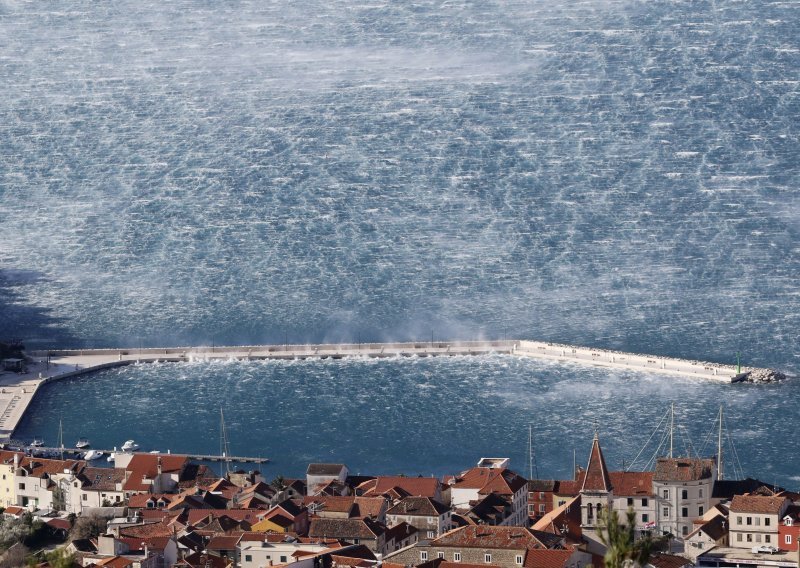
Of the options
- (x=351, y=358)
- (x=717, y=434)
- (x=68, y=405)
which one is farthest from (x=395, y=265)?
(x=717, y=434)

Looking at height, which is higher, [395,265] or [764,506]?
[764,506]

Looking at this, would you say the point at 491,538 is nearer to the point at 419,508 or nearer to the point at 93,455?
the point at 419,508

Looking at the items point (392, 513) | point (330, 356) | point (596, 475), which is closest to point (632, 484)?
point (596, 475)

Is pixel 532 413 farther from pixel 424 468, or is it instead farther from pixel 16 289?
pixel 16 289

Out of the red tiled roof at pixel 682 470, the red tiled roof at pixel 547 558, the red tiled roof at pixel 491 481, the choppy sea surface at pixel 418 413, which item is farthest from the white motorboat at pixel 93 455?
the red tiled roof at pixel 547 558

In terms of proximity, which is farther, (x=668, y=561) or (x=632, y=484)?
(x=632, y=484)

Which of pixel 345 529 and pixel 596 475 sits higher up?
pixel 596 475
